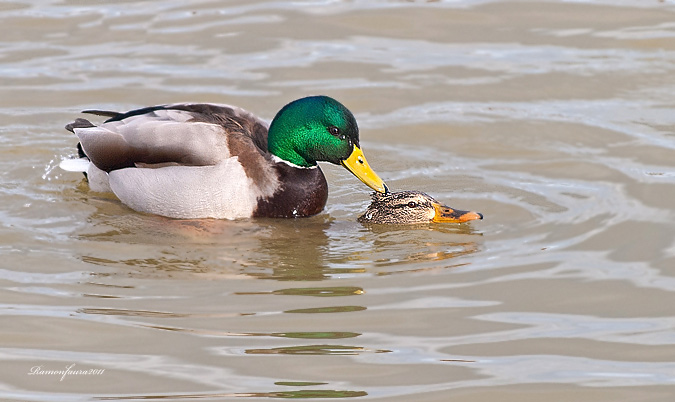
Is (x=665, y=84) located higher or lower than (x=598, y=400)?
higher

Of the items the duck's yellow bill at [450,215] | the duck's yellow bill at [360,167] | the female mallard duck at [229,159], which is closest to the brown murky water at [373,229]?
the duck's yellow bill at [450,215]

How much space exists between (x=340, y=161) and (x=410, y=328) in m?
2.49

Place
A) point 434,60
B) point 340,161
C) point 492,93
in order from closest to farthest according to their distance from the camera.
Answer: point 340,161 → point 492,93 → point 434,60

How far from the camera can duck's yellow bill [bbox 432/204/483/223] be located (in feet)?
26.6

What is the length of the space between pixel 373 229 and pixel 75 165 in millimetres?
2676

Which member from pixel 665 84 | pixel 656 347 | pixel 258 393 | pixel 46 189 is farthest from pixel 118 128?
pixel 665 84

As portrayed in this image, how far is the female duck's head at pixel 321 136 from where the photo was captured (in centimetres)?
836

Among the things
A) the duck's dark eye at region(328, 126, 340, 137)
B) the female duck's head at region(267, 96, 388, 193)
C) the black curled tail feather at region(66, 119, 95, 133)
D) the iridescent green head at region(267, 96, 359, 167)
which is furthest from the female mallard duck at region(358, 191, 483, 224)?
the black curled tail feather at region(66, 119, 95, 133)

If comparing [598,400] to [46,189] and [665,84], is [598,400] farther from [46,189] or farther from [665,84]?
[665,84]

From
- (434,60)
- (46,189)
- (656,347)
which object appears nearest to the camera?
(656,347)

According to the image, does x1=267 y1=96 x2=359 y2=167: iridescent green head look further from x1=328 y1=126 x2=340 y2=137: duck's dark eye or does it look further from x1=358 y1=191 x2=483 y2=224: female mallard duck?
x1=358 y1=191 x2=483 y2=224: female mallard duck

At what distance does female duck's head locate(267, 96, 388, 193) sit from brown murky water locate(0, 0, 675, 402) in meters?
0.50

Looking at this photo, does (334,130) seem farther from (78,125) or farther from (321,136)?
(78,125)

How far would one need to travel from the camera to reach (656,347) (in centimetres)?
598
